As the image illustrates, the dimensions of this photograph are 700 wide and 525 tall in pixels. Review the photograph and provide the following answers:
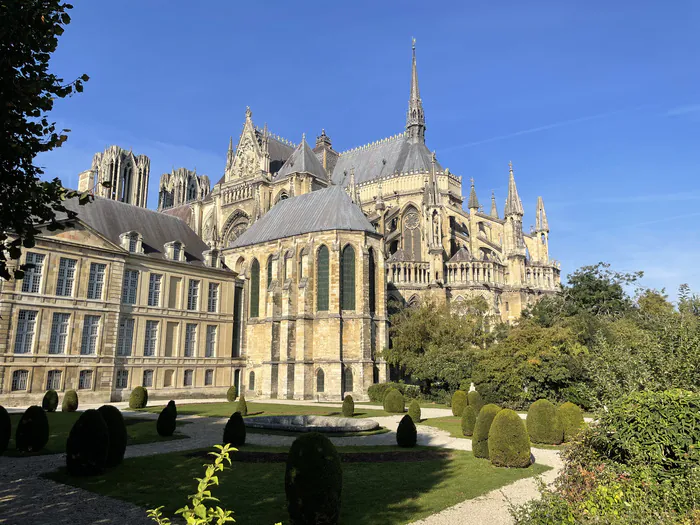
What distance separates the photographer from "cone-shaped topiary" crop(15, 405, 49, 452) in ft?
50.8

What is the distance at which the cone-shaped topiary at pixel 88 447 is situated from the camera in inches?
496

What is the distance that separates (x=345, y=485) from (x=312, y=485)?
4035 mm

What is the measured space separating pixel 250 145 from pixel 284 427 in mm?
46232

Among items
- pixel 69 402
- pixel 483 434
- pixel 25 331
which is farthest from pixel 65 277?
pixel 483 434

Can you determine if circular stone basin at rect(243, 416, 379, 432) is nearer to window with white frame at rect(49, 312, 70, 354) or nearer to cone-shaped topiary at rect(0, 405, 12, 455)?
cone-shaped topiary at rect(0, 405, 12, 455)

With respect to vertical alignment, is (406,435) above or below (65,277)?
below

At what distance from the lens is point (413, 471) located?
45.0ft

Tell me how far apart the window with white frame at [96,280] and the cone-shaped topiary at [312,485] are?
29.2 m

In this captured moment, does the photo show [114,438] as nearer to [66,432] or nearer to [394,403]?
[66,432]

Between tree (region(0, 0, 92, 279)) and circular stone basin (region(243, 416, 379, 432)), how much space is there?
48.2ft

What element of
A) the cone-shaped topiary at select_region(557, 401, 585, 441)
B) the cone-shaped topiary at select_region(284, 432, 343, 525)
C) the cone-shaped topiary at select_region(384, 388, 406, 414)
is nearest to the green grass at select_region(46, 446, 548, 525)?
the cone-shaped topiary at select_region(284, 432, 343, 525)

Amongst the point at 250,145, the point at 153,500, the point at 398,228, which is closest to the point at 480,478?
the point at 153,500

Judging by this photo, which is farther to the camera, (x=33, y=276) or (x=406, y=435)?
(x=33, y=276)

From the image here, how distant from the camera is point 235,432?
16.7 meters
